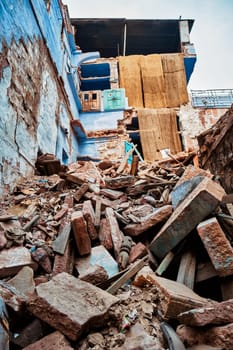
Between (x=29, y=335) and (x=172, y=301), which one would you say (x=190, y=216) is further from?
(x=29, y=335)

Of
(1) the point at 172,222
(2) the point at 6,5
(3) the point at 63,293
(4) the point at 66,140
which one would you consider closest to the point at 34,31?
→ (2) the point at 6,5

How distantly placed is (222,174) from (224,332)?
3114 mm

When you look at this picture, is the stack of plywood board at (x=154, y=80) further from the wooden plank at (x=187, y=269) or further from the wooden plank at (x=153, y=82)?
the wooden plank at (x=187, y=269)

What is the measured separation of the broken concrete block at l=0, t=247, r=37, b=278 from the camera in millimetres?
2207

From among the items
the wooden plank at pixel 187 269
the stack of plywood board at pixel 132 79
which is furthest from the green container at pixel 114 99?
the wooden plank at pixel 187 269

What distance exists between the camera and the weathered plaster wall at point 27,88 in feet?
14.2

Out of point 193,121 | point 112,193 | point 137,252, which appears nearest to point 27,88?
point 112,193

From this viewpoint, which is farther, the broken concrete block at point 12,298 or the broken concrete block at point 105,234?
the broken concrete block at point 105,234

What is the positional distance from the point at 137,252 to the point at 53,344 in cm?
139

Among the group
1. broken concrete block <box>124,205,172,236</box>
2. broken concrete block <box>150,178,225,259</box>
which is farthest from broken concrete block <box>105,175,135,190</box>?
broken concrete block <box>150,178,225,259</box>

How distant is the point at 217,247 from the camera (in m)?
2.04

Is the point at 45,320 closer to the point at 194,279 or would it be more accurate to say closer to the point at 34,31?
the point at 194,279

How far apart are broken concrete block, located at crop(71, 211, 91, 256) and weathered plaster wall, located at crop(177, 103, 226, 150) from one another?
36.2 feet

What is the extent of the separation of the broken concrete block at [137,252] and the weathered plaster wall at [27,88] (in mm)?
2552
